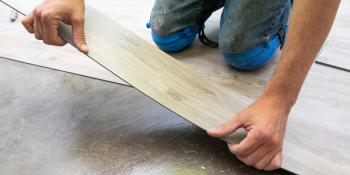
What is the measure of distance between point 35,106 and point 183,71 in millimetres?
553

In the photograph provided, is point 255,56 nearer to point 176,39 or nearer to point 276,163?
point 176,39

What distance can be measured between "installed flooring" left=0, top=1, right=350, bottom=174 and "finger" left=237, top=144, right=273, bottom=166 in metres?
0.09

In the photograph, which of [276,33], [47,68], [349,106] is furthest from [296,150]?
[47,68]

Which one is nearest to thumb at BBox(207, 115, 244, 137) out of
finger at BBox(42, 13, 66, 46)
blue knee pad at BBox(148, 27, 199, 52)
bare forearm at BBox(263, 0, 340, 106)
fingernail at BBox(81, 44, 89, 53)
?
bare forearm at BBox(263, 0, 340, 106)

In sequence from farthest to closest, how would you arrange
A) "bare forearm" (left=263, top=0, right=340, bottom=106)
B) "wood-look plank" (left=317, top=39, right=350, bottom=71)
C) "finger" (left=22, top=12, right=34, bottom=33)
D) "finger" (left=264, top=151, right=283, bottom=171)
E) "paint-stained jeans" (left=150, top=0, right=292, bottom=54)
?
"wood-look plank" (left=317, top=39, right=350, bottom=71) → "paint-stained jeans" (left=150, top=0, right=292, bottom=54) → "finger" (left=22, top=12, right=34, bottom=33) → "finger" (left=264, top=151, right=283, bottom=171) → "bare forearm" (left=263, top=0, right=340, bottom=106)

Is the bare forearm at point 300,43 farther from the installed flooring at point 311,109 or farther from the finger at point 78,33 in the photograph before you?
the finger at point 78,33

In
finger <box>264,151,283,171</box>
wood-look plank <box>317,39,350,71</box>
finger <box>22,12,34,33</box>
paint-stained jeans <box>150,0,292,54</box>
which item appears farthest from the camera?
wood-look plank <box>317,39,350,71</box>

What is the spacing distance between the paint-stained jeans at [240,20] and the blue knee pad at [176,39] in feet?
0.07

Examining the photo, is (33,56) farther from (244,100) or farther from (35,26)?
(244,100)

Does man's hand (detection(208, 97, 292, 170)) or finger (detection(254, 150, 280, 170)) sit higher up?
man's hand (detection(208, 97, 292, 170))

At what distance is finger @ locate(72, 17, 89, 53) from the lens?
1.13 metres

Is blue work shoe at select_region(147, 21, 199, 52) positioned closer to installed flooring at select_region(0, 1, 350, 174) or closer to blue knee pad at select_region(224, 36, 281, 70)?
installed flooring at select_region(0, 1, 350, 174)

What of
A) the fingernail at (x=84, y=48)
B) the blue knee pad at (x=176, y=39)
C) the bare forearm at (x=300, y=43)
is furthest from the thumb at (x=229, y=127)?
the blue knee pad at (x=176, y=39)

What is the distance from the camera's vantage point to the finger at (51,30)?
3.59ft
